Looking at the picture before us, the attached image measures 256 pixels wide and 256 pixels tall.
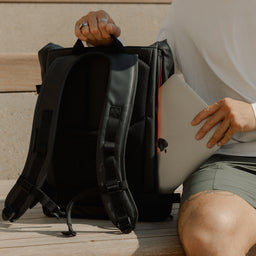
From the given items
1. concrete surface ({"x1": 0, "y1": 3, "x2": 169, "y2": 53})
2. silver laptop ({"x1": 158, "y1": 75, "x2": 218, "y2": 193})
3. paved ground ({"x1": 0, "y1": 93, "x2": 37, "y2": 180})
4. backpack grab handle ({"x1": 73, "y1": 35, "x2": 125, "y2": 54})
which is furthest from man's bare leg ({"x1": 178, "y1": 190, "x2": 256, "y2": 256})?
concrete surface ({"x1": 0, "y1": 3, "x2": 169, "y2": 53})

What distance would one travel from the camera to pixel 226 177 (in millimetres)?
1103

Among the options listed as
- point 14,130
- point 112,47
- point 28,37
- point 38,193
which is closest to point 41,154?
point 38,193

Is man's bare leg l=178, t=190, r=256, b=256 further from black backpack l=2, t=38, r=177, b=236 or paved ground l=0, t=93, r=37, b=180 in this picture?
paved ground l=0, t=93, r=37, b=180

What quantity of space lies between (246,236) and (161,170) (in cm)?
32

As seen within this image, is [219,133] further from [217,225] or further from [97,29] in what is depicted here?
[97,29]

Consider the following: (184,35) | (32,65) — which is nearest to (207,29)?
(184,35)

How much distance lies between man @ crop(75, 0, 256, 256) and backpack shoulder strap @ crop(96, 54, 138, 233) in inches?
6.3

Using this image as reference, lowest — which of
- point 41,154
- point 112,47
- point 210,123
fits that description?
point 41,154

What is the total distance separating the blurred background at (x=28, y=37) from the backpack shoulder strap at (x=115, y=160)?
1.12 metres

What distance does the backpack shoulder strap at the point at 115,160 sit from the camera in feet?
3.60

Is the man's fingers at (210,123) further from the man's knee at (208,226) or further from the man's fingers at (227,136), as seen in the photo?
the man's knee at (208,226)

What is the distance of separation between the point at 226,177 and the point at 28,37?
162cm

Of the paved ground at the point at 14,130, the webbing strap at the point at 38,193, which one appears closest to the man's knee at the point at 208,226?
the webbing strap at the point at 38,193

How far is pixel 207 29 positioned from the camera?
123 centimetres
